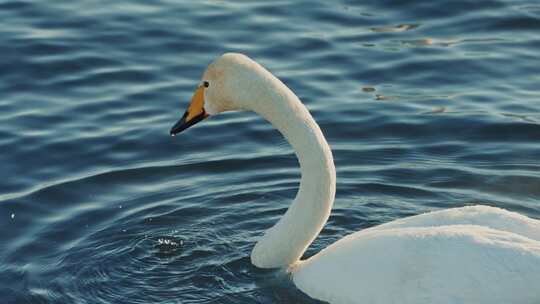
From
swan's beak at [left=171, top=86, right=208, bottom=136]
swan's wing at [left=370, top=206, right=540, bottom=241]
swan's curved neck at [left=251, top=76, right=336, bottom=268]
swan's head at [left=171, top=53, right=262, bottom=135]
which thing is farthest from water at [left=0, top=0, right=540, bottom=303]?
swan's head at [left=171, top=53, right=262, bottom=135]

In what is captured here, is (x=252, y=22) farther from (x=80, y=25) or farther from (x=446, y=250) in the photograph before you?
(x=446, y=250)

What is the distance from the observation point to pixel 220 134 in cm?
1370

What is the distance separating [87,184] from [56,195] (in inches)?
15.3

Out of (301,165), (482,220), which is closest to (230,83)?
(301,165)

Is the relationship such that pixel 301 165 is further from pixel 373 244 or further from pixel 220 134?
pixel 220 134

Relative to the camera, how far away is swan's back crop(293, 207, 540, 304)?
8.41m

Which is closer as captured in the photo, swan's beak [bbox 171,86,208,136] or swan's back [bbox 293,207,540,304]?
swan's back [bbox 293,207,540,304]

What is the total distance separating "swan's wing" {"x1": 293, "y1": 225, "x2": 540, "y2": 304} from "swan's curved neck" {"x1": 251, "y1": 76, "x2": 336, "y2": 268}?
0.74 metres

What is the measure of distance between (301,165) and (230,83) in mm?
846

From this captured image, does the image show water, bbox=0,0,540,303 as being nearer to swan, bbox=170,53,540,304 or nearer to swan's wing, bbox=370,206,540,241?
swan, bbox=170,53,540,304

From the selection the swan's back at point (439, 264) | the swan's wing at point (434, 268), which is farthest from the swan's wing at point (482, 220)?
the swan's wing at point (434, 268)

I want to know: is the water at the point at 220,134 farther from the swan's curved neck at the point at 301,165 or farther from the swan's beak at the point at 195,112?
the swan's beak at the point at 195,112

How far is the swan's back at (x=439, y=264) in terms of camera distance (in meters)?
8.41

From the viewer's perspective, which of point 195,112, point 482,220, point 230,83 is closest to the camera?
point 482,220
